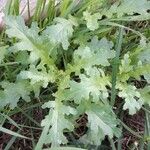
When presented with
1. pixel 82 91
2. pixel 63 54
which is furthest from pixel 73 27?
pixel 82 91

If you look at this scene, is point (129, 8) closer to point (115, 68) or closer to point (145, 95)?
point (115, 68)

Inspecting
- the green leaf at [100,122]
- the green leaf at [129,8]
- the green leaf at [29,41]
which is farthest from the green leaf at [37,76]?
the green leaf at [129,8]

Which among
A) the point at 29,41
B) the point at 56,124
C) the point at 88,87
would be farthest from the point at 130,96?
the point at 29,41

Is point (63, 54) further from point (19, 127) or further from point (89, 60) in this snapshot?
point (19, 127)

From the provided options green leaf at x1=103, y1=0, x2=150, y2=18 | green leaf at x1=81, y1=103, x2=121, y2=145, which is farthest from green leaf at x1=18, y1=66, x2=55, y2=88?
green leaf at x1=103, y1=0, x2=150, y2=18

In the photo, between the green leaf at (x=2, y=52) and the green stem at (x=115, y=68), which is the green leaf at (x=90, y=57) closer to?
the green stem at (x=115, y=68)

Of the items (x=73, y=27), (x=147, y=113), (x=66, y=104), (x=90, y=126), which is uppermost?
(x=73, y=27)

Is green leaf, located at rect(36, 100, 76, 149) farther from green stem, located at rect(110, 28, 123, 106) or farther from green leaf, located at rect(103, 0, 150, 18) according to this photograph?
green leaf, located at rect(103, 0, 150, 18)
